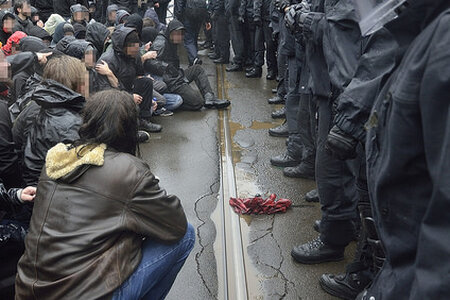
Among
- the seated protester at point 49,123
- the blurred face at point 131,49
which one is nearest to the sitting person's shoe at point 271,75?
the blurred face at point 131,49

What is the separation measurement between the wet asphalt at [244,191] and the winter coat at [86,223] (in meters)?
1.14

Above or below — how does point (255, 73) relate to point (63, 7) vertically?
below

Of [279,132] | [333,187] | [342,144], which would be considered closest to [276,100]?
[279,132]

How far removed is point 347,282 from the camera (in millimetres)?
3367

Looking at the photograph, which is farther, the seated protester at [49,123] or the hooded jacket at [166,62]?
the hooded jacket at [166,62]

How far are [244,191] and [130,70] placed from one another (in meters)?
2.49

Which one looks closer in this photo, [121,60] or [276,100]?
[121,60]

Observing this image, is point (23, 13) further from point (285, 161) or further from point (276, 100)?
point (285, 161)

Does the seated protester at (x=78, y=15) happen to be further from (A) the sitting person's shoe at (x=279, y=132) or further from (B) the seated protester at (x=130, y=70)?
(A) the sitting person's shoe at (x=279, y=132)

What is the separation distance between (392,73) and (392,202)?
399 millimetres

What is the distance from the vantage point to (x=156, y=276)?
9.05 ft

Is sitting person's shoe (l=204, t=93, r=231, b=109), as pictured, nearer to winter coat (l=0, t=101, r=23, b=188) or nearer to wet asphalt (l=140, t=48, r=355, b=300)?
wet asphalt (l=140, t=48, r=355, b=300)

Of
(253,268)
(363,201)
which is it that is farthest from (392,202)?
(253,268)

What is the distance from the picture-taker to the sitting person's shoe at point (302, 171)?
17.3 feet
